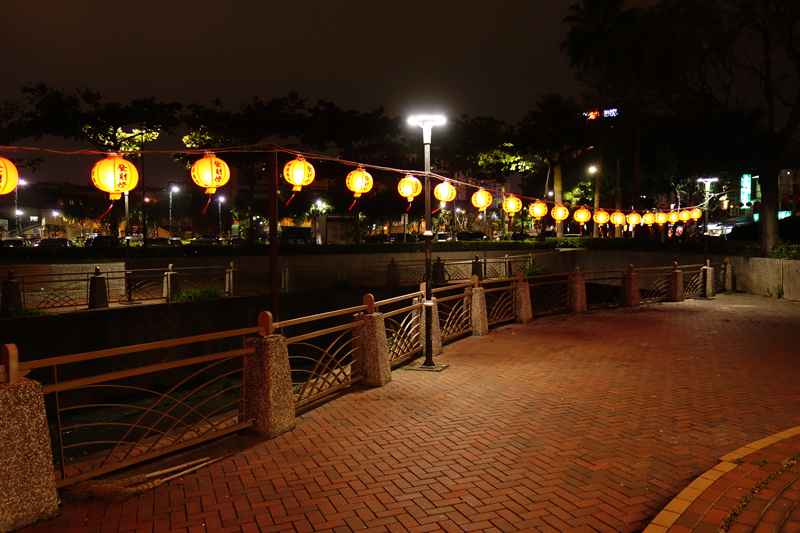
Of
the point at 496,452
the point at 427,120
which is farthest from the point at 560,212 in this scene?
the point at 496,452

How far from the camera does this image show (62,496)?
14.5ft

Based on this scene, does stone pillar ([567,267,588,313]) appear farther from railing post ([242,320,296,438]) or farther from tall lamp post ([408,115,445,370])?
railing post ([242,320,296,438])

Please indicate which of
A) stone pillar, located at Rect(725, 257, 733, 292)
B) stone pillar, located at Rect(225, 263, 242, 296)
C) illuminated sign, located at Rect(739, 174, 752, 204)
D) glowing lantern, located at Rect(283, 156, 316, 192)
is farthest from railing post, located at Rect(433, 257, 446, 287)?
illuminated sign, located at Rect(739, 174, 752, 204)

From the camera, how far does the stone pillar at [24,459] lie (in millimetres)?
3857

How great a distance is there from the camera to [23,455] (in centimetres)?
394

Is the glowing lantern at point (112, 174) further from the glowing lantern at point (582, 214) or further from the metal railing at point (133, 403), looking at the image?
the glowing lantern at point (582, 214)

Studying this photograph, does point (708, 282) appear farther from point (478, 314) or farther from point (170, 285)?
point (170, 285)

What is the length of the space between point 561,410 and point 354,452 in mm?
2928

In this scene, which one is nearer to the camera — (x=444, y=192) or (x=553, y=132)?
(x=444, y=192)

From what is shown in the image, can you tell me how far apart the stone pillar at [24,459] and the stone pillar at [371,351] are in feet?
14.8

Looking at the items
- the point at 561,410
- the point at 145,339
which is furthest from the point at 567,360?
the point at 145,339

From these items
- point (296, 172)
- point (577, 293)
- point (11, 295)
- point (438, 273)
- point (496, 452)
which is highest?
point (296, 172)

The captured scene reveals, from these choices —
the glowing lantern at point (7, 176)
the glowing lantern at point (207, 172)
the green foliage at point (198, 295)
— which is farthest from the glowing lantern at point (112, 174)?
the green foliage at point (198, 295)

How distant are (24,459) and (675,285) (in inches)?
778
